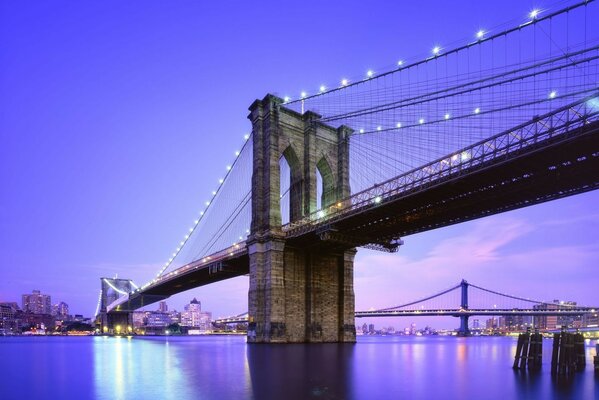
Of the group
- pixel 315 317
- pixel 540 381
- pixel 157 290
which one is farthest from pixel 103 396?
pixel 157 290

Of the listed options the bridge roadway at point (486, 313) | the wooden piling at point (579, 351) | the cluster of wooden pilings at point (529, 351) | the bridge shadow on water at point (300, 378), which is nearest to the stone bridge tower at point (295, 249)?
the bridge shadow on water at point (300, 378)

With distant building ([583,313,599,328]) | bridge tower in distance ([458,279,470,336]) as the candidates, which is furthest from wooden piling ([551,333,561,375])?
bridge tower in distance ([458,279,470,336])

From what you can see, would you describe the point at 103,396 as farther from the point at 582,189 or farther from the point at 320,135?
the point at 320,135

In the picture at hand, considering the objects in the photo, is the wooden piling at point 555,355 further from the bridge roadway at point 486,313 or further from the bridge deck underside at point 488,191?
the bridge roadway at point 486,313

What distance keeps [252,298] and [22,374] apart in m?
21.3

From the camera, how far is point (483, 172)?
2870 centimetres

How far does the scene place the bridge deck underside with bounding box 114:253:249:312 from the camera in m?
53.1

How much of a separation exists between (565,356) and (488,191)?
12046 mm

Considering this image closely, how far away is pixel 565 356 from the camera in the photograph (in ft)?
75.5

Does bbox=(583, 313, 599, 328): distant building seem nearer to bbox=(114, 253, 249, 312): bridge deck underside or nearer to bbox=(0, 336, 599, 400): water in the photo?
bbox=(114, 253, 249, 312): bridge deck underside

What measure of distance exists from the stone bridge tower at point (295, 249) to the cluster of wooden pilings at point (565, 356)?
2194 cm

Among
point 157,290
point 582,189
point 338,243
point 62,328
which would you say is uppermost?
point 582,189

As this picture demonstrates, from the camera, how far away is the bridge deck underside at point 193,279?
174 ft

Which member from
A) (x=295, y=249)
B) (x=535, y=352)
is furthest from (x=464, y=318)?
(x=535, y=352)
